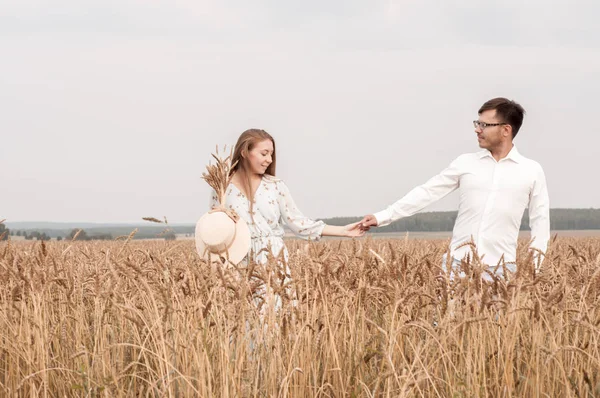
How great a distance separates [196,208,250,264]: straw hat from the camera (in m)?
4.27

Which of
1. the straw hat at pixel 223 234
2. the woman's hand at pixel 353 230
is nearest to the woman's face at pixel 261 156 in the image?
the straw hat at pixel 223 234

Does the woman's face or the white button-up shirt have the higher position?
the woman's face

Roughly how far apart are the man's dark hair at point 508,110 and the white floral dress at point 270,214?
1.40m

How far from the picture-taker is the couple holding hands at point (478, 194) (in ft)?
15.1

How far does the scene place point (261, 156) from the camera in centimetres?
462

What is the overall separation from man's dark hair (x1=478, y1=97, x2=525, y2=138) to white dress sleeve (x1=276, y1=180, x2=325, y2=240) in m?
1.38

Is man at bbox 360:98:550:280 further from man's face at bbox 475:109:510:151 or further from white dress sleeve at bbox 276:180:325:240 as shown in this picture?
white dress sleeve at bbox 276:180:325:240

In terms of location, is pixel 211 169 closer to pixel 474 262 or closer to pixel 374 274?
pixel 374 274

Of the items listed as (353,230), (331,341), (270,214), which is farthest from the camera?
(353,230)

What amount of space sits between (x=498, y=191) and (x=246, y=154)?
169cm

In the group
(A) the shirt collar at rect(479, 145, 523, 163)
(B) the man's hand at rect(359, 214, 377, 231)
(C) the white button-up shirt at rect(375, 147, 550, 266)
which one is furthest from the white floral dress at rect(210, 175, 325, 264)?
(A) the shirt collar at rect(479, 145, 523, 163)

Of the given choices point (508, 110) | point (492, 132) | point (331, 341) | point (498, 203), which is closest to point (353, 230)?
point (498, 203)

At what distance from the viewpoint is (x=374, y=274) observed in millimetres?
3576

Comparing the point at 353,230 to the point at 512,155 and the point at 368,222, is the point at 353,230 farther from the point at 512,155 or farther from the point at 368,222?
the point at 512,155
